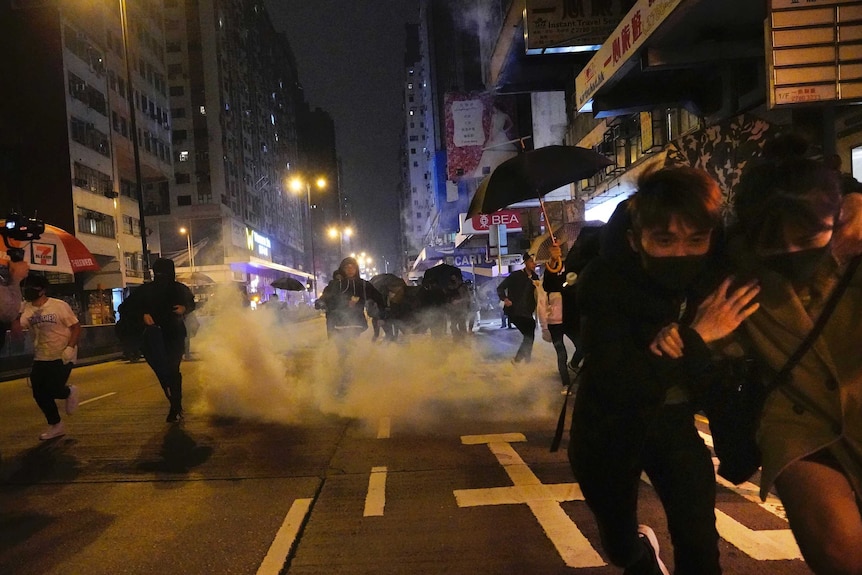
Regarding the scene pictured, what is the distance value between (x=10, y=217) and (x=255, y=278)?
74.1 metres

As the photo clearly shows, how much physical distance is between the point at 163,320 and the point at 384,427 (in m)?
2.96

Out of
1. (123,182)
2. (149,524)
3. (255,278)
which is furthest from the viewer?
(255,278)

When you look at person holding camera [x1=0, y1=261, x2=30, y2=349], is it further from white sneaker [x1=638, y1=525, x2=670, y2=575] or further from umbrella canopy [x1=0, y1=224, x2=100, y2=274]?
umbrella canopy [x1=0, y1=224, x2=100, y2=274]

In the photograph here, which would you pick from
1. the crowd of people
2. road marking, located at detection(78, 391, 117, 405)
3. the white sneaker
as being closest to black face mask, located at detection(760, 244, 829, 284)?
the crowd of people

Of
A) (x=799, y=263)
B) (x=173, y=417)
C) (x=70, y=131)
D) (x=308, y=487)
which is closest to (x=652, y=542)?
(x=799, y=263)

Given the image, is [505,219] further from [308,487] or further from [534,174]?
[308,487]

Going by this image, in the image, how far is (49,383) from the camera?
21.1 feet

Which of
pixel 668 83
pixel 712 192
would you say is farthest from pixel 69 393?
pixel 668 83

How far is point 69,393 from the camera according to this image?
21.8ft

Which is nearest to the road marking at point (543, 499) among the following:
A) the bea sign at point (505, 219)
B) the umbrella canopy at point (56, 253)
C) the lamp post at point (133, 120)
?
the umbrella canopy at point (56, 253)

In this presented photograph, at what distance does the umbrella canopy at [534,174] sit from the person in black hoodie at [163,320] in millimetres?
3907

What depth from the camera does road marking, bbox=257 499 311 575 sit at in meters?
3.29

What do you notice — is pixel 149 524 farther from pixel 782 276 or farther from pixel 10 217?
pixel 782 276

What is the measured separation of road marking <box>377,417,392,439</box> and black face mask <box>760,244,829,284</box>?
15.6 ft
